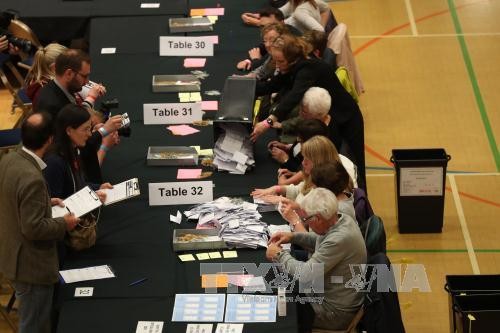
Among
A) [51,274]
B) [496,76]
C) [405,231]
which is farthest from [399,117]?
[51,274]

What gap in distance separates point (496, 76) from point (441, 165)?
341 cm

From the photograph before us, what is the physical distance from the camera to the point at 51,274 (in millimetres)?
5562

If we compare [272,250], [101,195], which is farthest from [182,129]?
[272,250]

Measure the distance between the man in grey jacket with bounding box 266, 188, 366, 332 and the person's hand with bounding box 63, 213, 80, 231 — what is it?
45.8 inches

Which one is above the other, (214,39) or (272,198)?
(214,39)

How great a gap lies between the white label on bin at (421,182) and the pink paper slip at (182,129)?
170cm

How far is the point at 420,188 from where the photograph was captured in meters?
7.69

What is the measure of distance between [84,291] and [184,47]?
3935mm

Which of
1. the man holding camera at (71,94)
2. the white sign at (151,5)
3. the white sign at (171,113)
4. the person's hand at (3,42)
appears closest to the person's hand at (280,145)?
the white sign at (171,113)

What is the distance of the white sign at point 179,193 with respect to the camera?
6.54 meters

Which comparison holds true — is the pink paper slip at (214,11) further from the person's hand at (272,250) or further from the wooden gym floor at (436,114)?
the person's hand at (272,250)

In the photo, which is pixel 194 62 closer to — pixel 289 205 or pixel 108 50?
pixel 108 50

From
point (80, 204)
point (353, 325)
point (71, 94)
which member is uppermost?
point (71, 94)

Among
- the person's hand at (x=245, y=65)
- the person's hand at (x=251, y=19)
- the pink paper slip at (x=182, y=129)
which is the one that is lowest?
the pink paper slip at (x=182, y=129)
